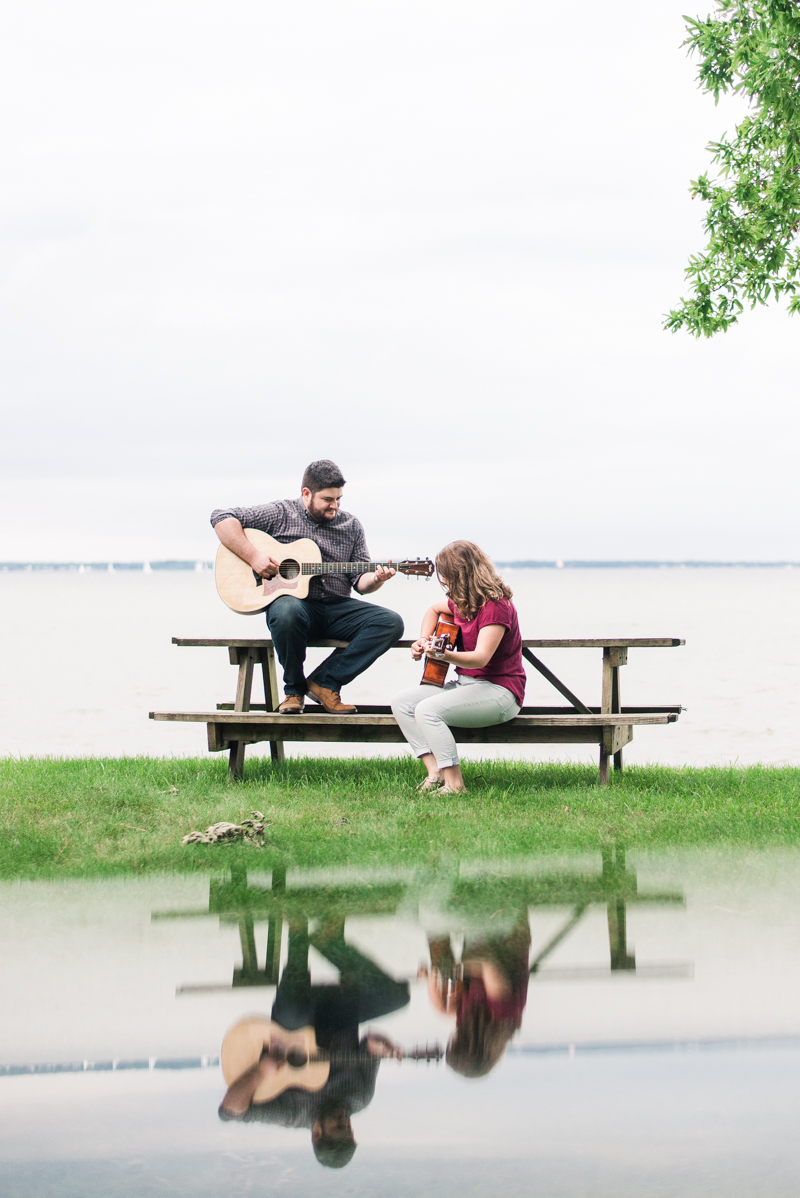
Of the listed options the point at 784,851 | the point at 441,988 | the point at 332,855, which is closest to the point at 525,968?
the point at 441,988

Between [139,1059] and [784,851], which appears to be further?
[784,851]

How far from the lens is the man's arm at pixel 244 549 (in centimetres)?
729

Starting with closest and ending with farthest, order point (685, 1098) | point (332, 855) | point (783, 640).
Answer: point (685, 1098), point (332, 855), point (783, 640)

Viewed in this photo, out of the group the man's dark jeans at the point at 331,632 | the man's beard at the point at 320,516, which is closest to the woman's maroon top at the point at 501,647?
the man's dark jeans at the point at 331,632

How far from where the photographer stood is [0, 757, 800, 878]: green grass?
5359 mm

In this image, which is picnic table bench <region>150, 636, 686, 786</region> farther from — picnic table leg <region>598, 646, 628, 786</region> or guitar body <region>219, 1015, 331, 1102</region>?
guitar body <region>219, 1015, 331, 1102</region>

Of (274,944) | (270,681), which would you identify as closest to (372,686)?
(270,681)

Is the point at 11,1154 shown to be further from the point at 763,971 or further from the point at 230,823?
the point at 230,823

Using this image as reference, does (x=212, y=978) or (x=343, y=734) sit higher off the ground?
(x=343, y=734)

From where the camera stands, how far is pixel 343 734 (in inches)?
283

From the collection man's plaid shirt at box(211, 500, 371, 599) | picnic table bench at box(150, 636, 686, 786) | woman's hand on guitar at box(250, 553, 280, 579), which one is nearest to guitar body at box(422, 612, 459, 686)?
picnic table bench at box(150, 636, 686, 786)

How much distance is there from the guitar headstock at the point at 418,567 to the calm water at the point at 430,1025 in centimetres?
259

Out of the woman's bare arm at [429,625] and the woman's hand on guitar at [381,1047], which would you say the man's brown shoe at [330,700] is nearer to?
the woman's bare arm at [429,625]

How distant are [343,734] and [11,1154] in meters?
4.77
